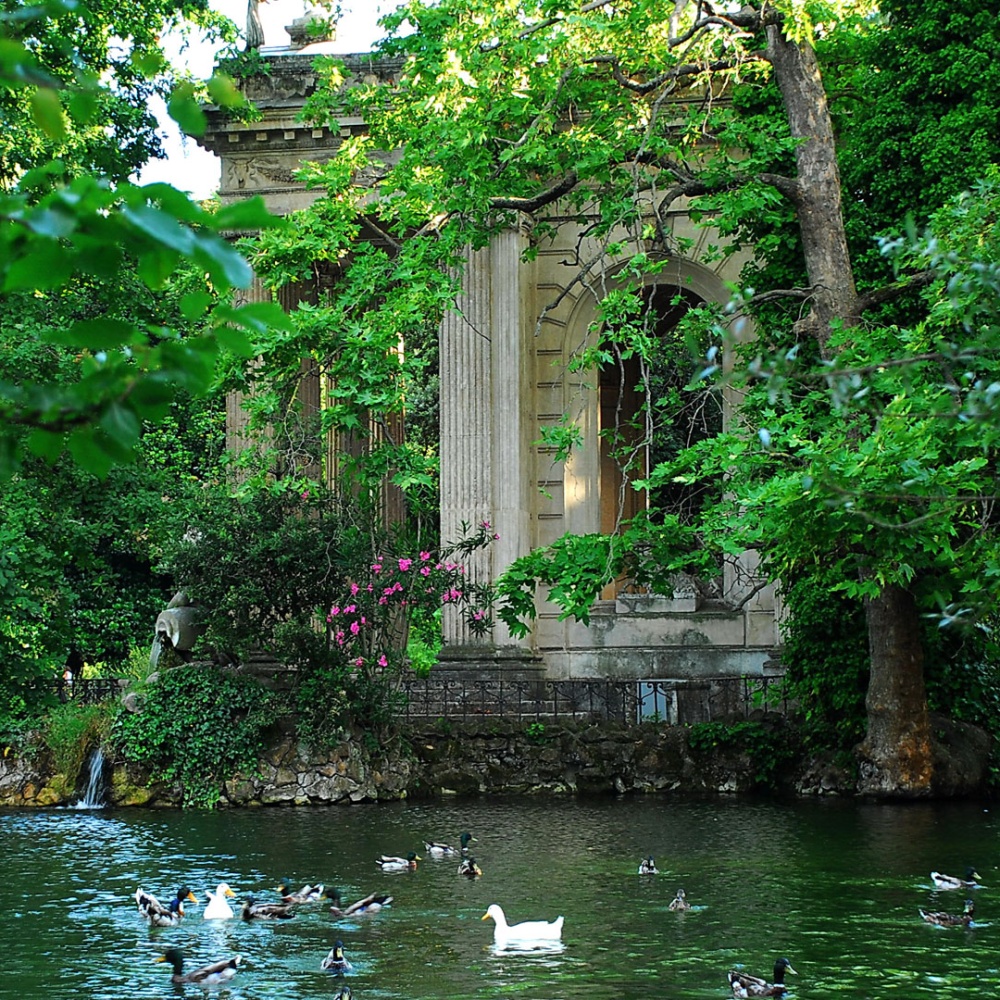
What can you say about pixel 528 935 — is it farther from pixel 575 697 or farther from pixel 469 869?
pixel 575 697

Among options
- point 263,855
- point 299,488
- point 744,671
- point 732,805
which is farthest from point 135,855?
point 744,671

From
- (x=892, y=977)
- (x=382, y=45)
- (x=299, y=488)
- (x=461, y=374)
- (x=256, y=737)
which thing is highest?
(x=382, y=45)

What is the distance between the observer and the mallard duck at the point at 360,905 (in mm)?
13148

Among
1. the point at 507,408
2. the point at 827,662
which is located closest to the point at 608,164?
the point at 827,662

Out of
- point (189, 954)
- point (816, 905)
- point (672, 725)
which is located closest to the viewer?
point (189, 954)

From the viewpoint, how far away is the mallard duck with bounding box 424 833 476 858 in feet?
52.9

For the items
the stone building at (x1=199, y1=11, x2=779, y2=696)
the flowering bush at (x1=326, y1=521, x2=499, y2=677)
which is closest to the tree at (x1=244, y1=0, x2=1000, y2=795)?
the flowering bush at (x1=326, y1=521, x2=499, y2=677)

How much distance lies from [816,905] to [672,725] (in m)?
10.0

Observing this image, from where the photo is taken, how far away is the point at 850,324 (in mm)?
19828

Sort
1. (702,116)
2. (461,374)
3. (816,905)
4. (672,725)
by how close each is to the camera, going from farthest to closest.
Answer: (461,374) → (672,725) → (702,116) → (816,905)

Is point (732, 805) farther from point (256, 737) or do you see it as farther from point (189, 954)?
point (189, 954)

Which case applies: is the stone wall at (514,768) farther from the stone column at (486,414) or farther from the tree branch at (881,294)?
the tree branch at (881,294)

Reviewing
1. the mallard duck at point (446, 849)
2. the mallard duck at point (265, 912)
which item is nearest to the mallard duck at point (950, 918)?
the mallard duck at point (265, 912)

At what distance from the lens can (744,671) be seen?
89.4ft
